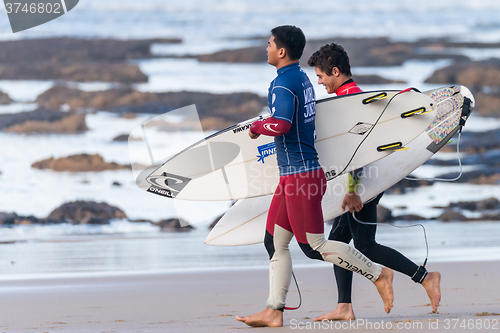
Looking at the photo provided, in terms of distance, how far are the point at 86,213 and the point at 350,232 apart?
432 inches

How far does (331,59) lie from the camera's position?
3.42 m

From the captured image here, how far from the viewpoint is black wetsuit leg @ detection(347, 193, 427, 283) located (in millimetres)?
3246

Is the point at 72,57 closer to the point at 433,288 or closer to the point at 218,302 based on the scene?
the point at 218,302

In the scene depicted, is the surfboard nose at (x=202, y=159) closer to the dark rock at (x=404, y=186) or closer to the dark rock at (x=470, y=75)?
the dark rock at (x=404, y=186)

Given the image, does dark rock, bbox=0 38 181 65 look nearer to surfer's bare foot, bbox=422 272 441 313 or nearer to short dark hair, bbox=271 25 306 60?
short dark hair, bbox=271 25 306 60

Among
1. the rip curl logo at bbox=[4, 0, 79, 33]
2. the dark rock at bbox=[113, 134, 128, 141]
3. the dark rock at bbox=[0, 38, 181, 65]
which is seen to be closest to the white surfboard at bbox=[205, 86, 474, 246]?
the dark rock at bbox=[113, 134, 128, 141]

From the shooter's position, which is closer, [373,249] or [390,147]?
[373,249]

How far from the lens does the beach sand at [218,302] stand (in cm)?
305

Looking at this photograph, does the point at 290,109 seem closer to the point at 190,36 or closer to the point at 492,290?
the point at 492,290

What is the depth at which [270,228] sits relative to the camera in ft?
10.2

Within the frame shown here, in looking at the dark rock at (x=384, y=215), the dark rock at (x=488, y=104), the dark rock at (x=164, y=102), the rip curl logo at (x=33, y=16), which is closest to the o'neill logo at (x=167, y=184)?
the dark rock at (x=384, y=215)

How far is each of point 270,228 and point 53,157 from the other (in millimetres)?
17575

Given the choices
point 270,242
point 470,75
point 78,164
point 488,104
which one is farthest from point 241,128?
point 470,75

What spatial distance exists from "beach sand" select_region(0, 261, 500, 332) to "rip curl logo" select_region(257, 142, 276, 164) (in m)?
1.00
